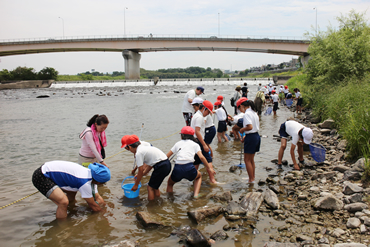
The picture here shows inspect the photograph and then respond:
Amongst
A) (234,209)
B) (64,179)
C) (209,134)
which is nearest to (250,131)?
(209,134)

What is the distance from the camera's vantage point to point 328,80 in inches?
632

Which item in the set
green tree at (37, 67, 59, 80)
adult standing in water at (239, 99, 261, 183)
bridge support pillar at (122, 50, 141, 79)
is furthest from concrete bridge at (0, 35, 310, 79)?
adult standing in water at (239, 99, 261, 183)

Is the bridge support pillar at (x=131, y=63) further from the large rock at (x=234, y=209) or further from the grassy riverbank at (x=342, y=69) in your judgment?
the large rock at (x=234, y=209)

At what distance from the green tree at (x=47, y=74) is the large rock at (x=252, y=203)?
241 feet

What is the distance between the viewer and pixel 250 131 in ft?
19.4

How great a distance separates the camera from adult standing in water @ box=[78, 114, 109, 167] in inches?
219

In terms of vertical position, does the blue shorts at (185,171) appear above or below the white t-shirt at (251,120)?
below

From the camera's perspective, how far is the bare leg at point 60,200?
4426mm

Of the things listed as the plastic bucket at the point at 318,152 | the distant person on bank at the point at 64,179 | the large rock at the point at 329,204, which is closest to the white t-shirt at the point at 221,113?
the plastic bucket at the point at 318,152

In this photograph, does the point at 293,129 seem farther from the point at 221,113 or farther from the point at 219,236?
the point at 219,236

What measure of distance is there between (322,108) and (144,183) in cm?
1024

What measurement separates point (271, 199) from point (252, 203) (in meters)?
0.39

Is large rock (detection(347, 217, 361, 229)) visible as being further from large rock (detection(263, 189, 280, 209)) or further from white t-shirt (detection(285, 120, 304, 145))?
white t-shirt (detection(285, 120, 304, 145))

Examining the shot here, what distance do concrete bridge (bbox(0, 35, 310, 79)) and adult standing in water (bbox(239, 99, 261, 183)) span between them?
5376cm
